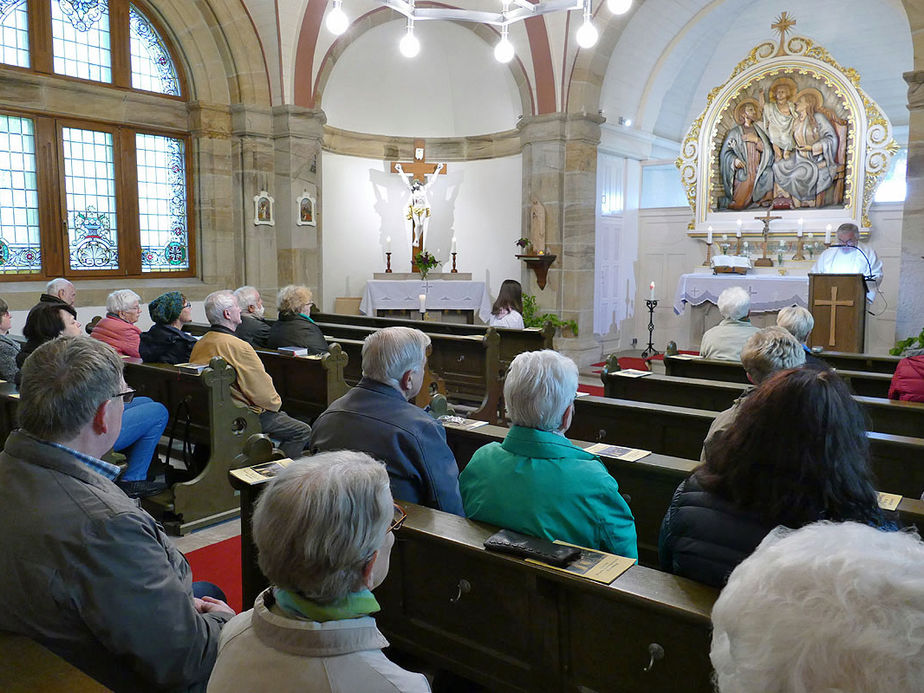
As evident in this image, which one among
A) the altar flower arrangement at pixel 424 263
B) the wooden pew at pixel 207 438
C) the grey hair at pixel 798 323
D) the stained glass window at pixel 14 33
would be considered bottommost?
the wooden pew at pixel 207 438

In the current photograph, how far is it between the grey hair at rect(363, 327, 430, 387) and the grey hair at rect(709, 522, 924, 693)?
2.09 metres

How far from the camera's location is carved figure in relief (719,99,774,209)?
1183cm

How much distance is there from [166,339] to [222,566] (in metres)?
2.05

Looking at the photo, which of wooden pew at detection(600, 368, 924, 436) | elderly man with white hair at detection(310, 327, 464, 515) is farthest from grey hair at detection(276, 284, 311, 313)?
elderly man with white hair at detection(310, 327, 464, 515)

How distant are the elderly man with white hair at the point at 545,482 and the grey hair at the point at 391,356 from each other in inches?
24.3

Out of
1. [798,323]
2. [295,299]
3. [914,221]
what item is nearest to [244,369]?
[295,299]

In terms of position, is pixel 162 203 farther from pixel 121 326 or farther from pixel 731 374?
pixel 731 374

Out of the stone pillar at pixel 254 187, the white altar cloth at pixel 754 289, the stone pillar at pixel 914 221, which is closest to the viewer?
the stone pillar at pixel 914 221

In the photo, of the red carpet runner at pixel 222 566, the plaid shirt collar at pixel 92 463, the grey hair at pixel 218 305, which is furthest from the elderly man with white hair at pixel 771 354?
the grey hair at pixel 218 305

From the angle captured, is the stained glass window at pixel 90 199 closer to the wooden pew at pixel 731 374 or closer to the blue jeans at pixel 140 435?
the blue jeans at pixel 140 435

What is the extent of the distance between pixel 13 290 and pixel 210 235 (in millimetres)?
2687

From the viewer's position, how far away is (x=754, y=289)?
10.9 meters

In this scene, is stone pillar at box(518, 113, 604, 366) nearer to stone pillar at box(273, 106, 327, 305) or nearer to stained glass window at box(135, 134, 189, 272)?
stone pillar at box(273, 106, 327, 305)

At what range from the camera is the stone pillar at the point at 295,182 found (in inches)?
427
